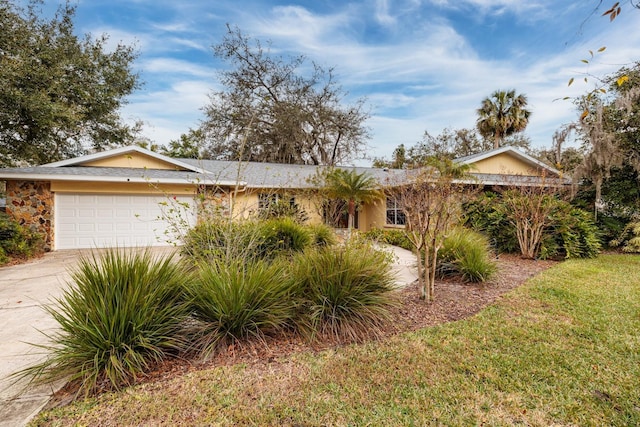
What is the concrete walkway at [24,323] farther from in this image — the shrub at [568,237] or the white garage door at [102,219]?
the shrub at [568,237]

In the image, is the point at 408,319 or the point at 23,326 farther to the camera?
the point at 408,319

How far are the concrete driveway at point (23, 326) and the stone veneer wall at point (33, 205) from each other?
265 cm

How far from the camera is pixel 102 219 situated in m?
11.8

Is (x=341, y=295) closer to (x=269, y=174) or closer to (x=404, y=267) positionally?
(x=404, y=267)

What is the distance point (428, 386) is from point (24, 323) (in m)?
5.64

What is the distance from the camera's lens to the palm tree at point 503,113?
2067cm

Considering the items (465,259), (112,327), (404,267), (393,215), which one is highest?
(393,215)

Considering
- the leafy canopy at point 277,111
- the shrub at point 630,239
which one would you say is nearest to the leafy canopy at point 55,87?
the leafy canopy at point 277,111

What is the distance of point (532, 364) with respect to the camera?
3320 millimetres

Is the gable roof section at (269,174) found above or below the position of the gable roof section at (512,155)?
below

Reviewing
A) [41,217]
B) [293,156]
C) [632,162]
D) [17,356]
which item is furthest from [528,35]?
[293,156]

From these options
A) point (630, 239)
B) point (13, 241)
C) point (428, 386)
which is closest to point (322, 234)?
point (428, 386)

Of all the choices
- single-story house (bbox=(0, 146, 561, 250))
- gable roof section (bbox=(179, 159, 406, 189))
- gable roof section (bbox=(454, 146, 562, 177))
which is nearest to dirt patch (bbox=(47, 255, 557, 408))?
single-story house (bbox=(0, 146, 561, 250))

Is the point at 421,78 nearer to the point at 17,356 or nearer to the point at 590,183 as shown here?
the point at 590,183
